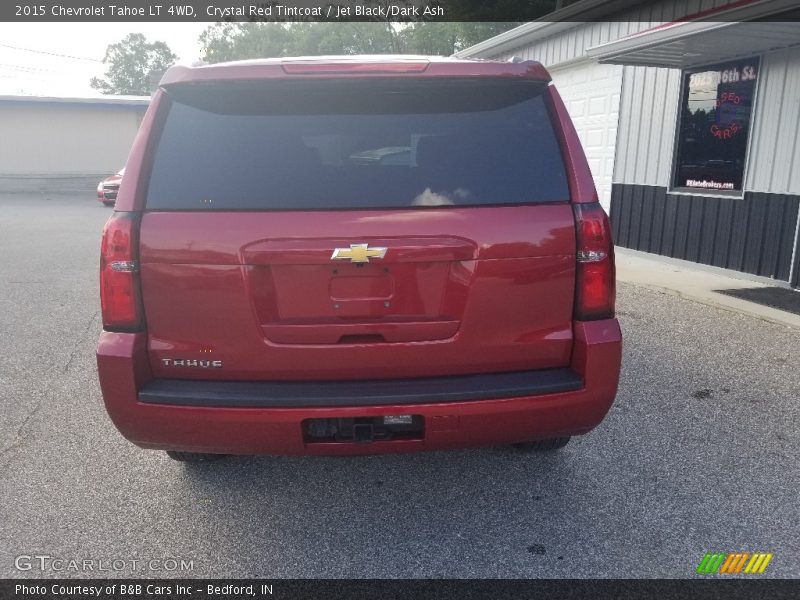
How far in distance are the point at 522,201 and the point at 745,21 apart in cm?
571

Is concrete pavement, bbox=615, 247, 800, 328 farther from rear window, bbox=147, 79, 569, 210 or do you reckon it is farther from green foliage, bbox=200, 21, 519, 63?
green foliage, bbox=200, 21, 519, 63

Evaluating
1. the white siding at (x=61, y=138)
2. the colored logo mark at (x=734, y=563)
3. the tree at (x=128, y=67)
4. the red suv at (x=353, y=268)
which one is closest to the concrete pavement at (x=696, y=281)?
the colored logo mark at (x=734, y=563)

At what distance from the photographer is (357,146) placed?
281cm

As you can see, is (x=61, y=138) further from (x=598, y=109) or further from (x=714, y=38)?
(x=714, y=38)

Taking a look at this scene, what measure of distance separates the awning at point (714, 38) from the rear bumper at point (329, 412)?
568cm

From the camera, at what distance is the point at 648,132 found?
1038 centimetres

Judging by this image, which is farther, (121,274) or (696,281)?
(696,281)

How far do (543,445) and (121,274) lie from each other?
2.36m

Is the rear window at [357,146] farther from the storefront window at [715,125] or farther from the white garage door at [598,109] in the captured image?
the white garage door at [598,109]

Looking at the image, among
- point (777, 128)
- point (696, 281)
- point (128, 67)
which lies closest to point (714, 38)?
point (777, 128)

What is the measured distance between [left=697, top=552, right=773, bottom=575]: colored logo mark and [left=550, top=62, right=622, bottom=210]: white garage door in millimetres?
9414

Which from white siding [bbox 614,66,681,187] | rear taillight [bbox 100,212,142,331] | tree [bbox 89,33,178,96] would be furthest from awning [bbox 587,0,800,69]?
tree [bbox 89,33,178,96]

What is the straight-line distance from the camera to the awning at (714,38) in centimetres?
684

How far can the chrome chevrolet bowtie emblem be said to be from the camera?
258 cm
